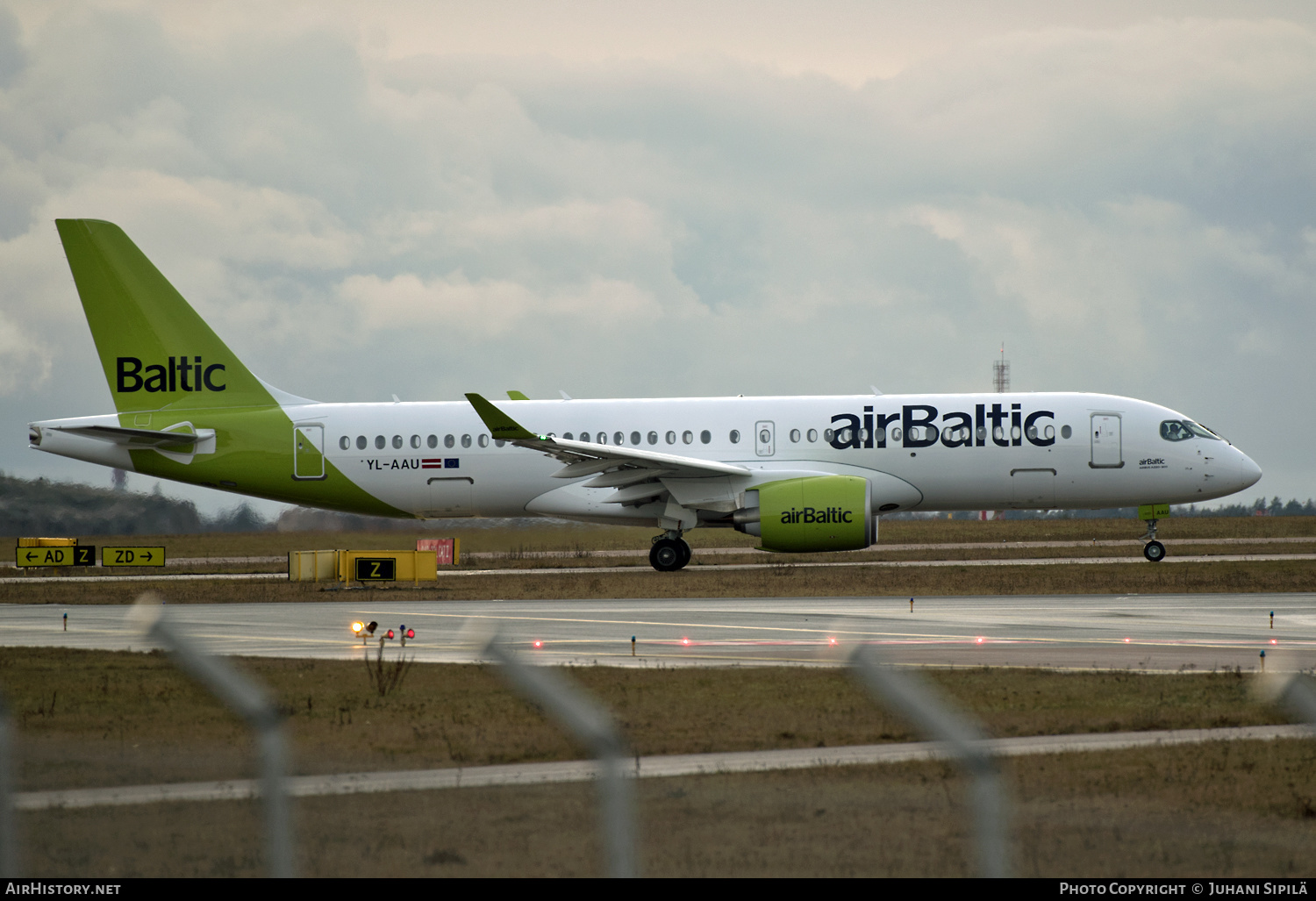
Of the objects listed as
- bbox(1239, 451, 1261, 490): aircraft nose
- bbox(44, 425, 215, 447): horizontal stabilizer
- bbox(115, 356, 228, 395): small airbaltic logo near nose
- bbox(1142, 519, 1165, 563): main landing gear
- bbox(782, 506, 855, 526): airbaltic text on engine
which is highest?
bbox(115, 356, 228, 395): small airbaltic logo near nose

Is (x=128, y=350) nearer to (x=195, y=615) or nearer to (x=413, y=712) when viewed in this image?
(x=195, y=615)

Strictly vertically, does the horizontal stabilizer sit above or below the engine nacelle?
above

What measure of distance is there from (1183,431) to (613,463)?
45.8 ft

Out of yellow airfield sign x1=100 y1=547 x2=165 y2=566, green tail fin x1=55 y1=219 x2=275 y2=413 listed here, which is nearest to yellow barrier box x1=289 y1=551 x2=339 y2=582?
green tail fin x1=55 y1=219 x2=275 y2=413

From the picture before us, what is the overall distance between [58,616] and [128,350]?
41.3ft

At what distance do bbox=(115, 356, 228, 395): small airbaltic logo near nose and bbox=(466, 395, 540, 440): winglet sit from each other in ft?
29.7

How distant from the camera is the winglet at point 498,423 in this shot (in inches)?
1128

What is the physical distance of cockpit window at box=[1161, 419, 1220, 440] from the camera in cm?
3117

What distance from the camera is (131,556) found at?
4281 cm

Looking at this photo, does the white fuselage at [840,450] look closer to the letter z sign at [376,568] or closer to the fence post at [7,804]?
the letter z sign at [376,568]

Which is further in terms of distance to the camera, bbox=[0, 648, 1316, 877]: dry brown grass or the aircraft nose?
the aircraft nose

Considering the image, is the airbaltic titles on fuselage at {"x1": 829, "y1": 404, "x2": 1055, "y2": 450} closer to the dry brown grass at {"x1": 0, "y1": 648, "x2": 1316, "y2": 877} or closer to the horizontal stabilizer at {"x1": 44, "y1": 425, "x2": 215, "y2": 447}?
the horizontal stabilizer at {"x1": 44, "y1": 425, "x2": 215, "y2": 447}

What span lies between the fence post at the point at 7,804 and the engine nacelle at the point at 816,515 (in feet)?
79.4
